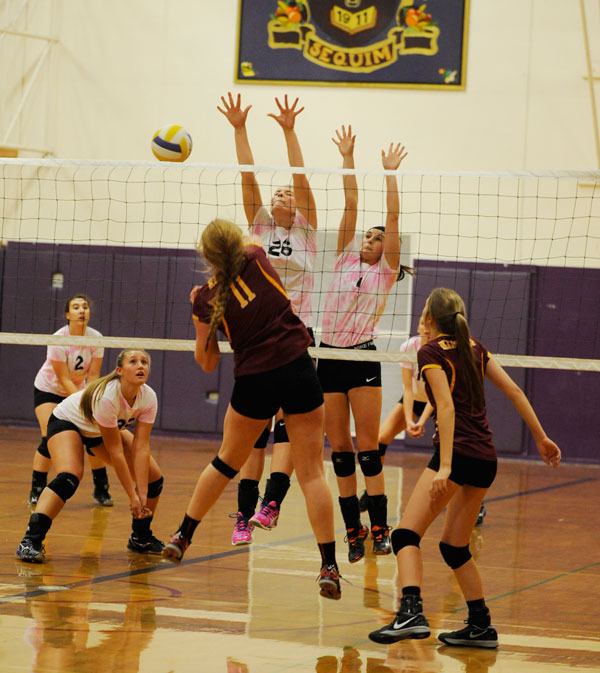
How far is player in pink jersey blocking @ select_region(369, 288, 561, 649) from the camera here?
4945 mm

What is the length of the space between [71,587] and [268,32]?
404 inches

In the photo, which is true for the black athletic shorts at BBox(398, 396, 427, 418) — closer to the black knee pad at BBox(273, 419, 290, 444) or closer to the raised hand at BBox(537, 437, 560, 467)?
the black knee pad at BBox(273, 419, 290, 444)

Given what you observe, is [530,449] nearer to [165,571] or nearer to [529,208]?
[529,208]

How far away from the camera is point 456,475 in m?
4.99

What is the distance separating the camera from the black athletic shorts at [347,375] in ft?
23.2

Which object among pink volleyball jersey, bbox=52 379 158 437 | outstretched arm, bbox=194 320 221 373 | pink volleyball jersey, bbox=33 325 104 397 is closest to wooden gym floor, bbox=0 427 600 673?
pink volleyball jersey, bbox=52 379 158 437

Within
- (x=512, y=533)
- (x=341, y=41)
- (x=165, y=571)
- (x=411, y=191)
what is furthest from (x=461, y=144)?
(x=165, y=571)

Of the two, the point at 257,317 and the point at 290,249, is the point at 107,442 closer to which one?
the point at 290,249

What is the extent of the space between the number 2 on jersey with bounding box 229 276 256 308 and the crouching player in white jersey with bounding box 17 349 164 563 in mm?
1695

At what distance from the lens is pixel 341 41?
1466 centimetres

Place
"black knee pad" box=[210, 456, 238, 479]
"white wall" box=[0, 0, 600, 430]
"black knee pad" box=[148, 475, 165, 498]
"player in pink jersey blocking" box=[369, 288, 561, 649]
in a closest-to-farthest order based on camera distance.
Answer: "player in pink jersey blocking" box=[369, 288, 561, 649], "black knee pad" box=[210, 456, 238, 479], "black knee pad" box=[148, 475, 165, 498], "white wall" box=[0, 0, 600, 430]

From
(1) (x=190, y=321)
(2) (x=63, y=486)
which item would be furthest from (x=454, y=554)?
(1) (x=190, y=321)

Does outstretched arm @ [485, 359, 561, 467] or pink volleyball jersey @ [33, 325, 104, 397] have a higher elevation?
outstretched arm @ [485, 359, 561, 467]

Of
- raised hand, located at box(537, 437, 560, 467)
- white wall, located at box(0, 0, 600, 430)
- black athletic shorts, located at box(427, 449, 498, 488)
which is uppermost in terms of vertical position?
white wall, located at box(0, 0, 600, 430)
